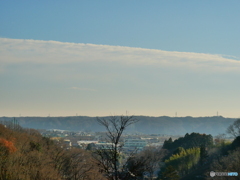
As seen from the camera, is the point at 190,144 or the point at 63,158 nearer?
the point at 63,158

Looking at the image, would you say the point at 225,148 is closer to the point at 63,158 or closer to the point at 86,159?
the point at 86,159

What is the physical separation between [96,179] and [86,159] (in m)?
18.7

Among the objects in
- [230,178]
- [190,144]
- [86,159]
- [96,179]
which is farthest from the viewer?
[190,144]

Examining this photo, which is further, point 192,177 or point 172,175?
point 192,177

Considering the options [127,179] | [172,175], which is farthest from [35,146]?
[127,179]

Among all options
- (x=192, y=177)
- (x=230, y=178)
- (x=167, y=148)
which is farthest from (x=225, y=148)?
(x=230, y=178)

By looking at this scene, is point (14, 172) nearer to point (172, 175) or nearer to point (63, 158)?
point (63, 158)

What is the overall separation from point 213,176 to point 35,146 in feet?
90.7

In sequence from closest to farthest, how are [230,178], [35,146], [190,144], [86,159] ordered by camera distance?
[230,178], [35,146], [86,159], [190,144]

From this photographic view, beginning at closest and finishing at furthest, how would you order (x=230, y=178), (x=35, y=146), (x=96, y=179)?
(x=230, y=178) < (x=96, y=179) < (x=35, y=146)

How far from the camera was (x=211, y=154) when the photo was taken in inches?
3123

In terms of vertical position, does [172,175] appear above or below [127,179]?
below

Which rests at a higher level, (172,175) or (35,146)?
(35,146)

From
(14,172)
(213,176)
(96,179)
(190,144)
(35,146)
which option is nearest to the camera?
(14,172)
